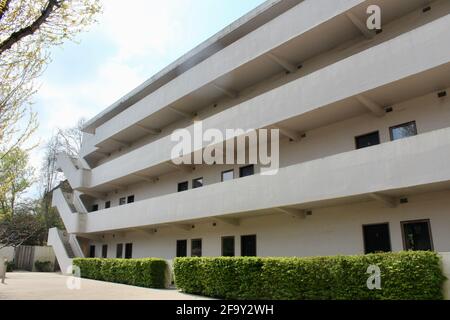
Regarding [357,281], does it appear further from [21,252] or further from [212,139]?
[21,252]

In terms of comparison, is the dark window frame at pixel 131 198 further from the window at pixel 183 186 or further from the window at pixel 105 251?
the window at pixel 183 186

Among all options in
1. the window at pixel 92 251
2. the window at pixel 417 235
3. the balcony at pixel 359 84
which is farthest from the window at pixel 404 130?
the window at pixel 92 251

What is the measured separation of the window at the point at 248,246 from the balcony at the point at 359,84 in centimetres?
504

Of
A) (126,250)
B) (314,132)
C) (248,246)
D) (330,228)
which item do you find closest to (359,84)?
(314,132)

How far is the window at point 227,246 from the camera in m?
18.4

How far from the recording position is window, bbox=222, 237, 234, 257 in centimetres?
1842

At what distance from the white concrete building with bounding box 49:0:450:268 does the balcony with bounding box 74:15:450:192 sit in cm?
4

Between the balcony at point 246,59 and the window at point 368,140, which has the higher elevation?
the balcony at point 246,59

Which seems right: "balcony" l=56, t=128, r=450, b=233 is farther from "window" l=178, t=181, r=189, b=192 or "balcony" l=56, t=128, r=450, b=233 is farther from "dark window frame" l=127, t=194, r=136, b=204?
"dark window frame" l=127, t=194, r=136, b=204

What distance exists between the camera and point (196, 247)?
20625 millimetres

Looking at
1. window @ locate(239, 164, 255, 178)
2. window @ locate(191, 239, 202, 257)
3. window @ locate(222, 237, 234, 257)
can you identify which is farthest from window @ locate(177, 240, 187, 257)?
window @ locate(239, 164, 255, 178)

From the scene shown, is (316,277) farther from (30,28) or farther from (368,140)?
(30,28)

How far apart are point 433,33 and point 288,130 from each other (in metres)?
6.37

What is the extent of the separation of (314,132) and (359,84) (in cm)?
334
